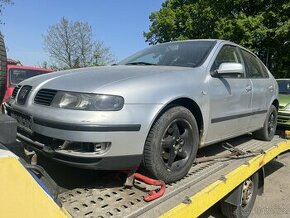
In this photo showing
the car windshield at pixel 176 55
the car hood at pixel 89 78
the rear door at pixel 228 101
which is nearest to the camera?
the car hood at pixel 89 78

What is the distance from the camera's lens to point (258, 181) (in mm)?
4625

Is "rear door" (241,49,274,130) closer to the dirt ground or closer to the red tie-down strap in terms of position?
the dirt ground

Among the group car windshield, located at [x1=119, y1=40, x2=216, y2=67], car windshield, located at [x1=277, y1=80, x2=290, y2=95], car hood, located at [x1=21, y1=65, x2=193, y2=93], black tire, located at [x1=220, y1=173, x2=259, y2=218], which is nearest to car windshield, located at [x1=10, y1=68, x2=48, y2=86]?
car windshield, located at [x1=119, y1=40, x2=216, y2=67]

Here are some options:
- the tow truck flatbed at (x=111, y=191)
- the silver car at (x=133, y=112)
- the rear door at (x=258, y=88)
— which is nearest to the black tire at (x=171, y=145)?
the silver car at (x=133, y=112)

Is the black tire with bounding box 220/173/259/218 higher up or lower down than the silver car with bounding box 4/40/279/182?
lower down

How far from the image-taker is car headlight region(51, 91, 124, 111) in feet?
9.23

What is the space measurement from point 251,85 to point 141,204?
8.57 feet

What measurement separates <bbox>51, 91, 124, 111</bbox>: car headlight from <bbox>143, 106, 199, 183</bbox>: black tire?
396 mm

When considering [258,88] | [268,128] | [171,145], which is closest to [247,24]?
[268,128]

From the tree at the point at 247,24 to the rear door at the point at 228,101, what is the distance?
59.5 ft

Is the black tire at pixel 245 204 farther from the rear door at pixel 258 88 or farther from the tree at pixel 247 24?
the tree at pixel 247 24

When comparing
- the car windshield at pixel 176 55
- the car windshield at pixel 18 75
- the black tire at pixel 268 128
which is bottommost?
the black tire at pixel 268 128

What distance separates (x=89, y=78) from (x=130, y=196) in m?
0.99

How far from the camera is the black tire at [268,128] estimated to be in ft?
17.9
